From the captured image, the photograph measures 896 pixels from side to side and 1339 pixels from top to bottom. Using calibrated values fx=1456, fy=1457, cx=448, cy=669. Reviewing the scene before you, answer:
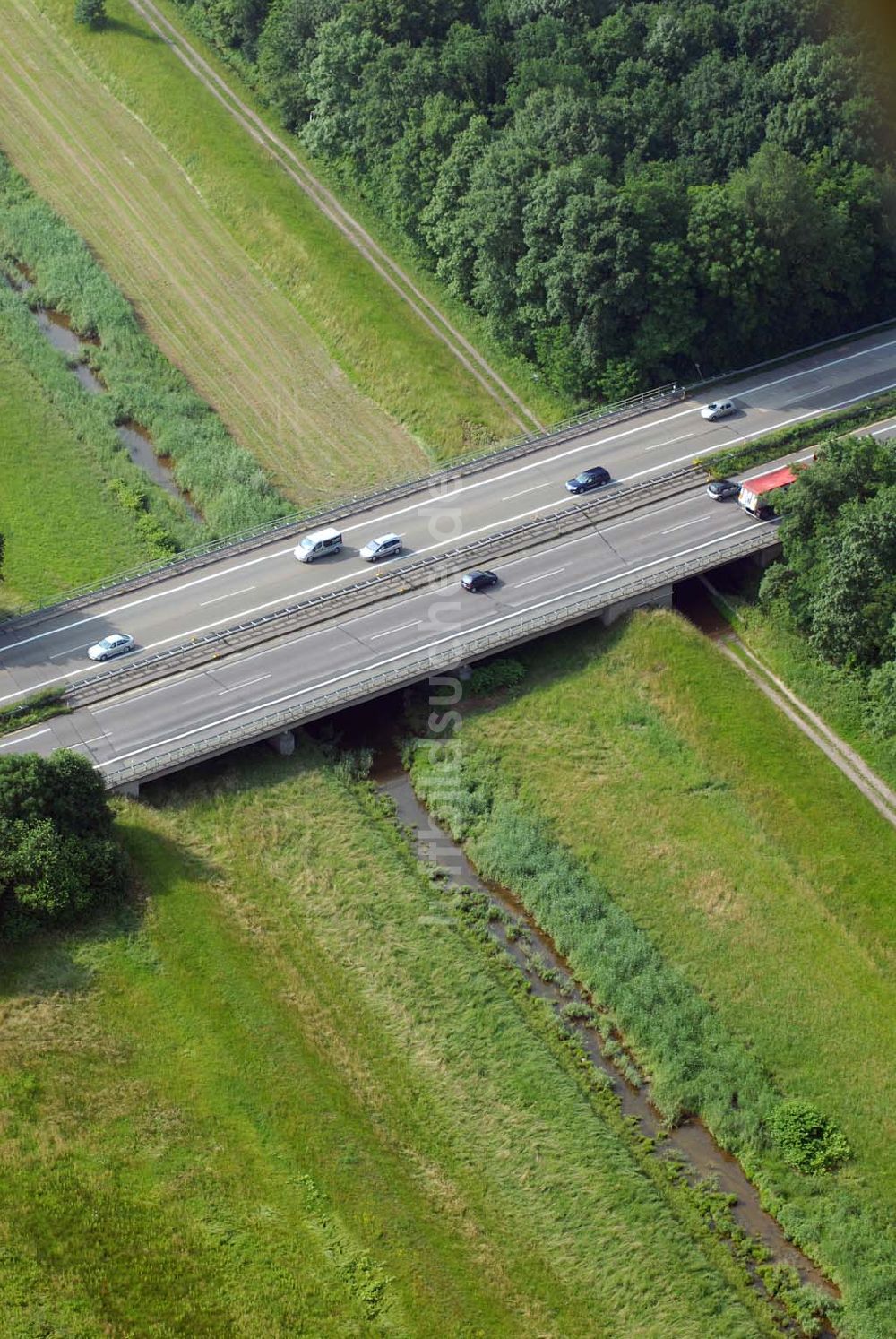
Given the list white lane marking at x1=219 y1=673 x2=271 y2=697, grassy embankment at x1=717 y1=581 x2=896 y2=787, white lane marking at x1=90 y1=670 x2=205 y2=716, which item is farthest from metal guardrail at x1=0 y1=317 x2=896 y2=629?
grassy embankment at x1=717 y1=581 x2=896 y2=787

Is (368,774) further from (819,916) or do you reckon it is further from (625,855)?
(819,916)

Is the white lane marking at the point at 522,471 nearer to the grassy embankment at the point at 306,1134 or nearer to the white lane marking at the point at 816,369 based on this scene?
the white lane marking at the point at 816,369

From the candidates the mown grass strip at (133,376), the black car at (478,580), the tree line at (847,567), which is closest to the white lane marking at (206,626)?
the black car at (478,580)

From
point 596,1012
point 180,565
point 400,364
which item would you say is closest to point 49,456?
point 180,565

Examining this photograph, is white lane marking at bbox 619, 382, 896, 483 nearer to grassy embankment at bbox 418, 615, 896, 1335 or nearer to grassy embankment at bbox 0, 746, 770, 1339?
grassy embankment at bbox 418, 615, 896, 1335

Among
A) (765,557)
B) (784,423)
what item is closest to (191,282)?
(784,423)

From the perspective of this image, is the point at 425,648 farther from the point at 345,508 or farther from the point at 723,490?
the point at 723,490

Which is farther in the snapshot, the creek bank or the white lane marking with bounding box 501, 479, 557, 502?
the creek bank
